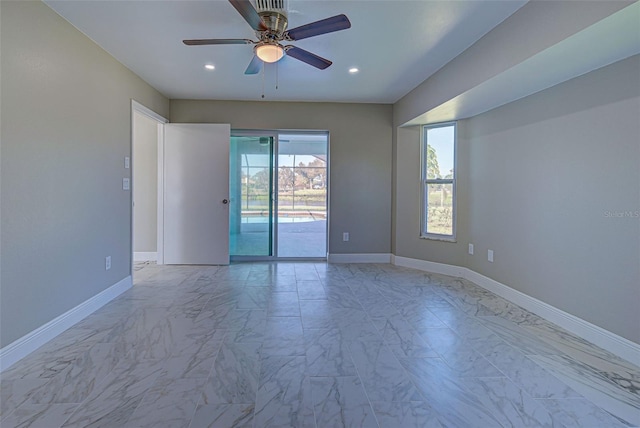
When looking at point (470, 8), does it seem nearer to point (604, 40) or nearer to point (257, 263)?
point (604, 40)

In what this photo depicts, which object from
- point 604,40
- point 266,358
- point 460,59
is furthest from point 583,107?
point 266,358

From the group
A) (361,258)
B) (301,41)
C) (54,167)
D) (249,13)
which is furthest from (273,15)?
(361,258)

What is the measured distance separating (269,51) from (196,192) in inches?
120

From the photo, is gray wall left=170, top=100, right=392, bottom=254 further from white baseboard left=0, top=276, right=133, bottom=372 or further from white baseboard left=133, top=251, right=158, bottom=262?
→ white baseboard left=0, top=276, right=133, bottom=372

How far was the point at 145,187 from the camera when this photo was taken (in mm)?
5285

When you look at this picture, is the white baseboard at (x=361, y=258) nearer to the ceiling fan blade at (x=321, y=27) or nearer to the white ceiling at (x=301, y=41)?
the white ceiling at (x=301, y=41)

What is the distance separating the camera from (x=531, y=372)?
207cm

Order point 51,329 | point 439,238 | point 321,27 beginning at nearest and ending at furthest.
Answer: point 321,27 → point 51,329 → point 439,238

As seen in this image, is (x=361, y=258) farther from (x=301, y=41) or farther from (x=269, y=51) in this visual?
(x=269, y=51)

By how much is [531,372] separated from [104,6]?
3880 millimetres

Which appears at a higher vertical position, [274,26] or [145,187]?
[274,26]

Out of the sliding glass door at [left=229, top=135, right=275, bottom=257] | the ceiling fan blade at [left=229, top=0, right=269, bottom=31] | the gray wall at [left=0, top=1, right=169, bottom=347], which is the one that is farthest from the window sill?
the gray wall at [left=0, top=1, right=169, bottom=347]

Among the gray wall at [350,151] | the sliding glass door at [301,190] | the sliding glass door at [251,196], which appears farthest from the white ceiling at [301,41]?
the sliding glass door at [301,190]

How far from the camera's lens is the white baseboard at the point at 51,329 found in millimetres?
2133
